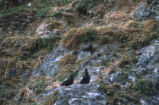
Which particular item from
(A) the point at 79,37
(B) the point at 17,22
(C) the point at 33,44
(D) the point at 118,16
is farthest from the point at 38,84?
(B) the point at 17,22

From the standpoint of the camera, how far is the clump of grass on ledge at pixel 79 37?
6453mm

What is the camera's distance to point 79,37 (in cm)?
655

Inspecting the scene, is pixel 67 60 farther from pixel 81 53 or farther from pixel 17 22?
pixel 17 22

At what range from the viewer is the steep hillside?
14.6 ft

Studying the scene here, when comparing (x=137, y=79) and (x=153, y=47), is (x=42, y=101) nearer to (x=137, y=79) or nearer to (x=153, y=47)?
(x=137, y=79)

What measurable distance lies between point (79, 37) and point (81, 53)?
1.87 ft

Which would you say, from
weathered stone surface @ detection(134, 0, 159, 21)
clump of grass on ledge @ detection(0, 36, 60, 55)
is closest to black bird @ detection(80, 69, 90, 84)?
clump of grass on ledge @ detection(0, 36, 60, 55)

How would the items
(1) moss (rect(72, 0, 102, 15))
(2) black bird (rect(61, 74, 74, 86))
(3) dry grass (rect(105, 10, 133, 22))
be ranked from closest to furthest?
(2) black bird (rect(61, 74, 74, 86))
(3) dry grass (rect(105, 10, 133, 22))
(1) moss (rect(72, 0, 102, 15))

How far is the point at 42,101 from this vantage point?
498 cm

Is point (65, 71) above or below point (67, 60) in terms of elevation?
below

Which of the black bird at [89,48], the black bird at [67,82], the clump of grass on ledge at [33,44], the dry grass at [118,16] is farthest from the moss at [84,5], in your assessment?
the black bird at [67,82]

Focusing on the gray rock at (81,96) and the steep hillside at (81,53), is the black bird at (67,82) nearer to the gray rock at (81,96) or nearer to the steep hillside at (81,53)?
the steep hillside at (81,53)

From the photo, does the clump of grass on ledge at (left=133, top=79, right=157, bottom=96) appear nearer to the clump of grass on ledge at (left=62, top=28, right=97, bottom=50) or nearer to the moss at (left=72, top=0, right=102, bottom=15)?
the clump of grass on ledge at (left=62, top=28, right=97, bottom=50)

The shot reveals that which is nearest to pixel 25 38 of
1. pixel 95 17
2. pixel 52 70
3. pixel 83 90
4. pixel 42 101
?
pixel 52 70
